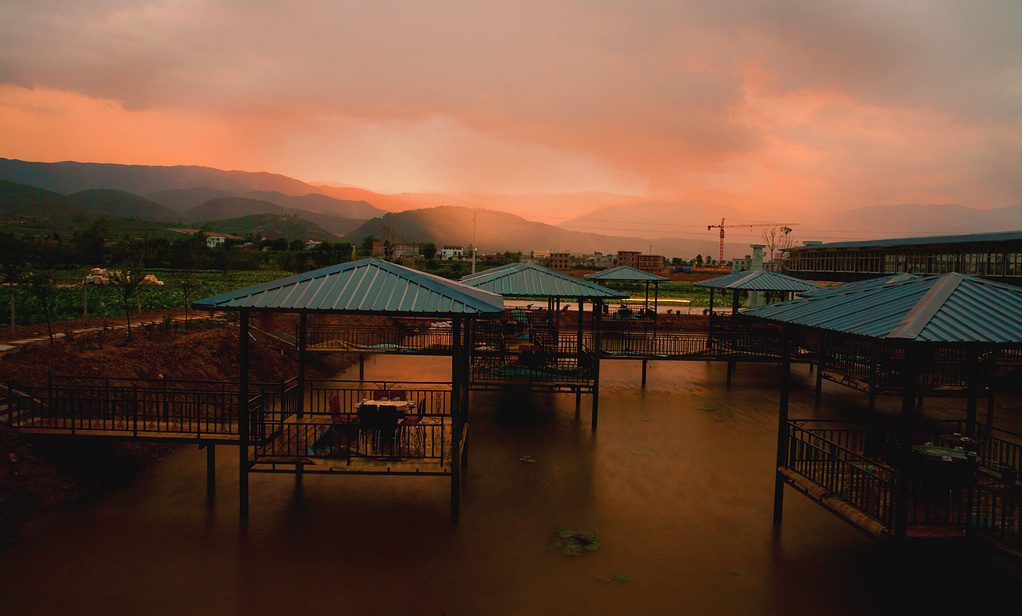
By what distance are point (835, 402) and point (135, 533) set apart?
19.5 m

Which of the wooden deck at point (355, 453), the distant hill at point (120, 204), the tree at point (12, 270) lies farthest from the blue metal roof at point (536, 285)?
the distant hill at point (120, 204)

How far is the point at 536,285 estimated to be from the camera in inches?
605

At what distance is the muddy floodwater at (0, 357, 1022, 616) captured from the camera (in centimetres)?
658

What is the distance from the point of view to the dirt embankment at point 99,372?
28.8 ft

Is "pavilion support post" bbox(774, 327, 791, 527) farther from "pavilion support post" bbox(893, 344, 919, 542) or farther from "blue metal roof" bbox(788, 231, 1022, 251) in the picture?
"blue metal roof" bbox(788, 231, 1022, 251)

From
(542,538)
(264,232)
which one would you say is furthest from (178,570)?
(264,232)

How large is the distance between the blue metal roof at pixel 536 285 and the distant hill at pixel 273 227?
15380 centimetres

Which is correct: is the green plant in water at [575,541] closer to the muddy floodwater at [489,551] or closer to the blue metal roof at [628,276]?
the muddy floodwater at [489,551]

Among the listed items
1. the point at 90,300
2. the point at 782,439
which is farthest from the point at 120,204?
the point at 782,439

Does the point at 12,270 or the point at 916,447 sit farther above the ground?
the point at 12,270

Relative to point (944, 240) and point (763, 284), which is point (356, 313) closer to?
point (763, 284)

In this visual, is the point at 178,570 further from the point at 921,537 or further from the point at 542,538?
the point at 921,537

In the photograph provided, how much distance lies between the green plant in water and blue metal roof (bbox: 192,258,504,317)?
3.71 m

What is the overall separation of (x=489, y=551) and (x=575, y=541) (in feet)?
4.57
